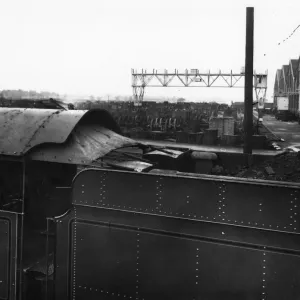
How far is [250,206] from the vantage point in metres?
4.22

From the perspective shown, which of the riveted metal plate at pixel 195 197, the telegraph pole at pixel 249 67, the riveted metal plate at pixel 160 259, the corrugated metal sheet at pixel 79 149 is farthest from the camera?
the telegraph pole at pixel 249 67

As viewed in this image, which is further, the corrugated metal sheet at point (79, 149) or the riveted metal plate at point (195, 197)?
the corrugated metal sheet at point (79, 149)

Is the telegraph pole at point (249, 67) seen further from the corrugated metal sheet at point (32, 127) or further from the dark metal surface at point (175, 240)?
the dark metal surface at point (175, 240)

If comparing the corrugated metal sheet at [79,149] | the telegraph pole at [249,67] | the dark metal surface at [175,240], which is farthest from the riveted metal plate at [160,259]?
the telegraph pole at [249,67]

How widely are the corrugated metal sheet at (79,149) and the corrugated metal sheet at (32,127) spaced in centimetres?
11

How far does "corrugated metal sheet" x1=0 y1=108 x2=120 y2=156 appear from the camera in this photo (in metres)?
5.38

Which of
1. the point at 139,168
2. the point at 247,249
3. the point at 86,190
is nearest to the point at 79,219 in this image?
the point at 86,190

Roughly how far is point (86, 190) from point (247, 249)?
211cm

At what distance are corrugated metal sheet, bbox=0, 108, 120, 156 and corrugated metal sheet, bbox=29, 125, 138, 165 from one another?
114 millimetres

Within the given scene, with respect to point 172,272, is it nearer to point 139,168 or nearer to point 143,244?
point 143,244

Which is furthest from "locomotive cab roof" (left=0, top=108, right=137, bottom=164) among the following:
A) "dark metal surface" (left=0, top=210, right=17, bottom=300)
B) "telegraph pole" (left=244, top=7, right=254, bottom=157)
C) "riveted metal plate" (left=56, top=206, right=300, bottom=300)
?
"telegraph pole" (left=244, top=7, right=254, bottom=157)

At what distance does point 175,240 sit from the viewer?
182 inches

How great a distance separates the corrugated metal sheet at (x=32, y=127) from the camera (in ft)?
17.7

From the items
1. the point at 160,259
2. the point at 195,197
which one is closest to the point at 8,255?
the point at 160,259
